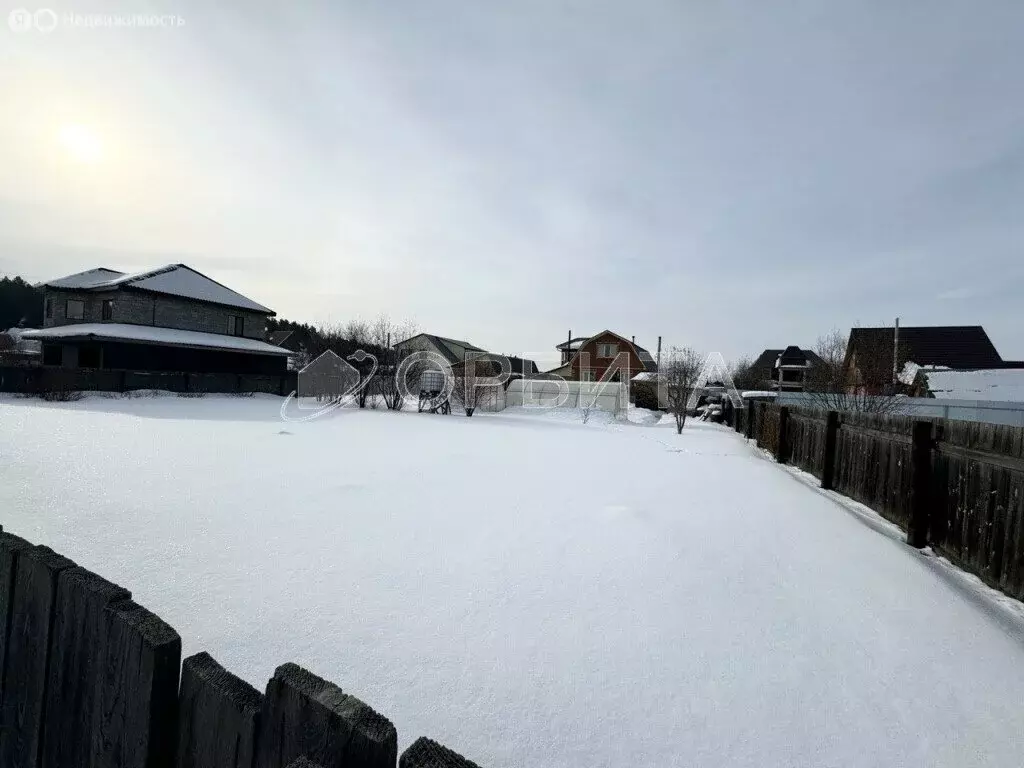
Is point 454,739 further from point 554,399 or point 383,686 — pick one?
point 554,399

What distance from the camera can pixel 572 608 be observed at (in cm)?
325

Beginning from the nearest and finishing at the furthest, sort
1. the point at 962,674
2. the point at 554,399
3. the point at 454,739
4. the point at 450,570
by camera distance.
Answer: the point at 454,739 < the point at 962,674 < the point at 450,570 < the point at 554,399

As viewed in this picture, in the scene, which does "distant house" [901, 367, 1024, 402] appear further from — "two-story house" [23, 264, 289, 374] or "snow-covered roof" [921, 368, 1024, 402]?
"two-story house" [23, 264, 289, 374]

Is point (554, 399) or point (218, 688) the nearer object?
point (218, 688)

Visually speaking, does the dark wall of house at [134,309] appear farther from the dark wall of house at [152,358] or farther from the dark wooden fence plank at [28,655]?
the dark wooden fence plank at [28,655]

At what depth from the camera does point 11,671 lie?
1.47 metres

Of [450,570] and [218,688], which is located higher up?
[218,688]

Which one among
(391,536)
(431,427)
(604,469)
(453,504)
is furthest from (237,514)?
(431,427)

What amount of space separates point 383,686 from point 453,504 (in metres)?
3.44

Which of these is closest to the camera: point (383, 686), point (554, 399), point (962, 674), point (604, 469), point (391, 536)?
point (383, 686)

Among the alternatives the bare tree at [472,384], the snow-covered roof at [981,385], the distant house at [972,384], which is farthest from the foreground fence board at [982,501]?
the bare tree at [472,384]

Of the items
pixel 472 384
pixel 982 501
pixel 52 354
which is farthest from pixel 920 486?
pixel 52 354

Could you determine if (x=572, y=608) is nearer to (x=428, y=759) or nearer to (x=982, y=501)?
(x=428, y=759)

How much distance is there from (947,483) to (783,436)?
605cm
